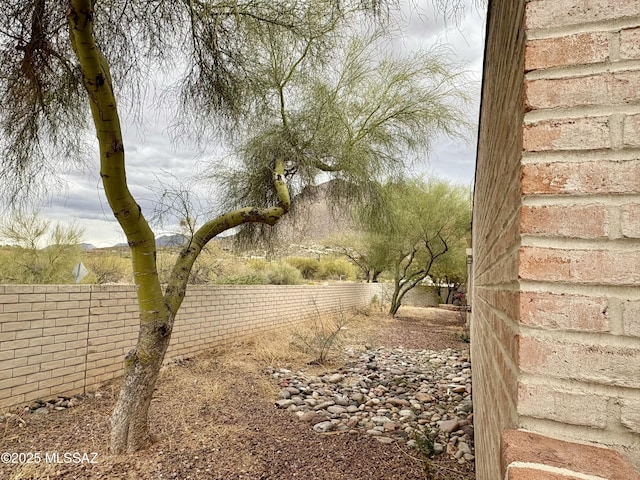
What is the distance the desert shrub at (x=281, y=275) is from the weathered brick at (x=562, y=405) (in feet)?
41.7

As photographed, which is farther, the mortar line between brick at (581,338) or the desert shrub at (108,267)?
the desert shrub at (108,267)

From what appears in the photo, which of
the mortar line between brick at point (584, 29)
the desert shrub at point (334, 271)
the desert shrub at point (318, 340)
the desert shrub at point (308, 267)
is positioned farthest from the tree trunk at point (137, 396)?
the desert shrub at point (334, 271)

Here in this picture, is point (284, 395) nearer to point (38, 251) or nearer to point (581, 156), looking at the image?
point (581, 156)

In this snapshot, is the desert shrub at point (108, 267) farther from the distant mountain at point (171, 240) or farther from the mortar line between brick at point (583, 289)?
the mortar line between brick at point (583, 289)

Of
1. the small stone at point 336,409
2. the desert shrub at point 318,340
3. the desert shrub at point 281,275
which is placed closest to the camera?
the small stone at point 336,409

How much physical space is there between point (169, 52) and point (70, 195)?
1831 mm

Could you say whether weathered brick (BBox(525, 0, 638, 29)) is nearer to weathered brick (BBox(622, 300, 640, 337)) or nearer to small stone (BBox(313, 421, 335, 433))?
weathered brick (BBox(622, 300, 640, 337))

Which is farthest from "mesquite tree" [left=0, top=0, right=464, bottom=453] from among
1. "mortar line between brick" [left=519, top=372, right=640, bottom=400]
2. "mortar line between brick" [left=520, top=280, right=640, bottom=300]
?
"mortar line between brick" [left=519, top=372, right=640, bottom=400]

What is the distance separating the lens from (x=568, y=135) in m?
0.84

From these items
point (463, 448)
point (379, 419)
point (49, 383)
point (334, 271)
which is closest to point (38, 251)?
point (49, 383)

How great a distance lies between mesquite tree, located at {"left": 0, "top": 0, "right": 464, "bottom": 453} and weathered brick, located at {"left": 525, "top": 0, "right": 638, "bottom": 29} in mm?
1719

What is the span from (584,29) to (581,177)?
1.04 ft

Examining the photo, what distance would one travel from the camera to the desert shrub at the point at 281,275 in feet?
45.1

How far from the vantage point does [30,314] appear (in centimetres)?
416
